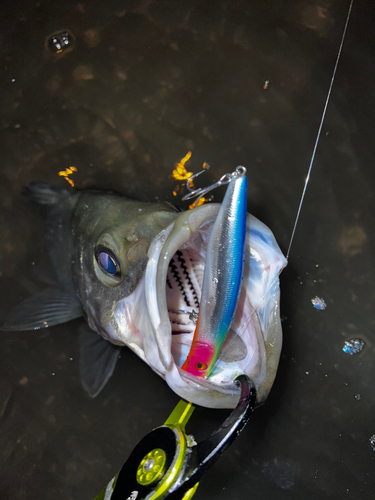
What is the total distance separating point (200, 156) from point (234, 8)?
1011 millimetres

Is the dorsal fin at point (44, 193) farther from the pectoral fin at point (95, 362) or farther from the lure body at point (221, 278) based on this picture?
the lure body at point (221, 278)

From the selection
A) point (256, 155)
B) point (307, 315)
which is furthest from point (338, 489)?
point (256, 155)

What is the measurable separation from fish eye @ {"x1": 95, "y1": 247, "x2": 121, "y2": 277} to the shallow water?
2.52 feet

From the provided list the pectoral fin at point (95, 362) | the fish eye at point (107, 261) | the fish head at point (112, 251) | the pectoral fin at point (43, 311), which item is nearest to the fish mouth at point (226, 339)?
the fish head at point (112, 251)

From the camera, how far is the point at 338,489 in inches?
100

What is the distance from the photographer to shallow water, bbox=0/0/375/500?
2.61 meters

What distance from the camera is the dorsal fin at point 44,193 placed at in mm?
→ 2820

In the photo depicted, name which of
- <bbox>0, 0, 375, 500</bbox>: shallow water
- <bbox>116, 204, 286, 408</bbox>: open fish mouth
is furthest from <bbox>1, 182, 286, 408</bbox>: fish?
<bbox>0, 0, 375, 500</bbox>: shallow water

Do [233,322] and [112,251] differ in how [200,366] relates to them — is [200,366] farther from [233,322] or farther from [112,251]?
[112,251]

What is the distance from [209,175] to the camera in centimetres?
279

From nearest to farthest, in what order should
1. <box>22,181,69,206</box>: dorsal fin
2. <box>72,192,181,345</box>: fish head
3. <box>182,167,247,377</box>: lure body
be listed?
<box>182,167,247,377</box>: lure body
<box>72,192,181,345</box>: fish head
<box>22,181,69,206</box>: dorsal fin

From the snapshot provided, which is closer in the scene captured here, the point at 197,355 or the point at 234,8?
the point at 197,355

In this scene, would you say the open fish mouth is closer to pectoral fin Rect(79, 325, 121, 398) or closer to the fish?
the fish

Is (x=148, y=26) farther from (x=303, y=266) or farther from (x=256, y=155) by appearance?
(x=303, y=266)
